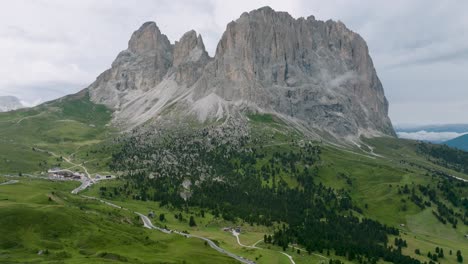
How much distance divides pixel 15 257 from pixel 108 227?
153 ft

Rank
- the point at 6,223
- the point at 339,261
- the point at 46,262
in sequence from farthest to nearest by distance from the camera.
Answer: the point at 339,261 → the point at 6,223 → the point at 46,262

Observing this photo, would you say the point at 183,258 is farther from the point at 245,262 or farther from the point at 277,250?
the point at 277,250

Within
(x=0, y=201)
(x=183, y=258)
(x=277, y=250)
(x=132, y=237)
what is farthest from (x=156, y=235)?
(x=0, y=201)

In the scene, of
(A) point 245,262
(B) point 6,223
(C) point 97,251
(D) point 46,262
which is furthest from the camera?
(A) point 245,262

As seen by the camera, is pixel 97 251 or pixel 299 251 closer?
pixel 97 251

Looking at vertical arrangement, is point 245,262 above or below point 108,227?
below

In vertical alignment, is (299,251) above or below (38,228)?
below

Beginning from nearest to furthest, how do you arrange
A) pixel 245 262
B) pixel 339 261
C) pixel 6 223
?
pixel 6 223 < pixel 245 262 < pixel 339 261

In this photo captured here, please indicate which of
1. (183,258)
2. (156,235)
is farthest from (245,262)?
(156,235)

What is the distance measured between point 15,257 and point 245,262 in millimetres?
80792

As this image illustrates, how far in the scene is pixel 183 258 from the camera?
150875mm

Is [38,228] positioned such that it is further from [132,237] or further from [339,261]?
[339,261]

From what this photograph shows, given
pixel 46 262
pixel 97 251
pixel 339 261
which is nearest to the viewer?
pixel 46 262

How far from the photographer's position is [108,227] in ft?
578
